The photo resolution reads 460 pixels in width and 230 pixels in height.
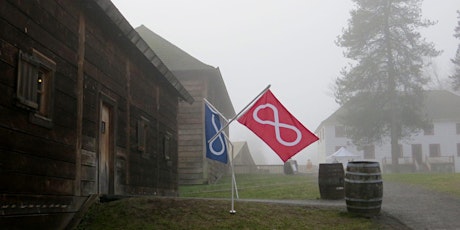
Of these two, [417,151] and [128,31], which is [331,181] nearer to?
[128,31]

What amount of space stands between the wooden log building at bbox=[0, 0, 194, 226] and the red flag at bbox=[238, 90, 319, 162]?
298 cm

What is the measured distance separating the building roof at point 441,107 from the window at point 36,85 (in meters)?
50.8

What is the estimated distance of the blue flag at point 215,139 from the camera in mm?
10969

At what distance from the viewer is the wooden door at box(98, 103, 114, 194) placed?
1044cm

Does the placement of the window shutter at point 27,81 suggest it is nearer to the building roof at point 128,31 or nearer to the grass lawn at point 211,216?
the grass lawn at point 211,216

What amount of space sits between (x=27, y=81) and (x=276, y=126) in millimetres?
4784

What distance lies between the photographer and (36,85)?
7.52 metres

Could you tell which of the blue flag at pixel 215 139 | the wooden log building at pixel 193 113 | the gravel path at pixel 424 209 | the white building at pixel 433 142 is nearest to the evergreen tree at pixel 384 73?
the white building at pixel 433 142

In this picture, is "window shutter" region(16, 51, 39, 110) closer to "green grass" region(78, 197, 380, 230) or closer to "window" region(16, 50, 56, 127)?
"window" region(16, 50, 56, 127)

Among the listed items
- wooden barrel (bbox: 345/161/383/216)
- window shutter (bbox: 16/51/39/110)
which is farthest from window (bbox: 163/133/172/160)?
window shutter (bbox: 16/51/39/110)

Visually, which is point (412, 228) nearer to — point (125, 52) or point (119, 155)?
point (119, 155)

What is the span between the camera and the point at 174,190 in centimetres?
1736

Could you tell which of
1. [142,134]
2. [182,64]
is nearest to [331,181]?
[142,134]

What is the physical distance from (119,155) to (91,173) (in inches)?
77.3
